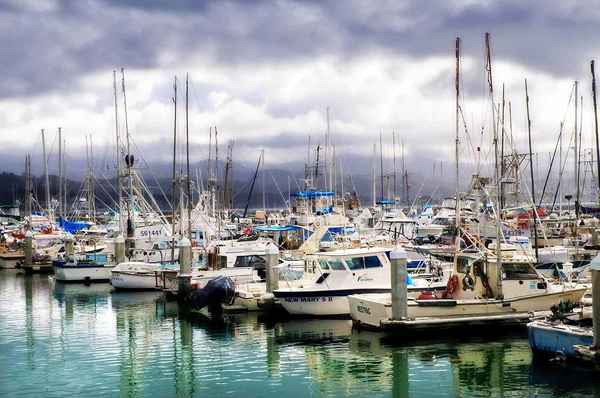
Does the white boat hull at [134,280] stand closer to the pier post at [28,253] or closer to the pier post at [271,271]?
the pier post at [271,271]

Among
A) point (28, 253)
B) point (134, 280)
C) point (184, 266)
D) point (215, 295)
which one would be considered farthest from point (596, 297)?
point (28, 253)

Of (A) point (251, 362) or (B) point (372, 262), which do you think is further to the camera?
(B) point (372, 262)

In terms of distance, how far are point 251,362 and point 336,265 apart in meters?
7.90

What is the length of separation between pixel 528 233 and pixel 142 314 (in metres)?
28.8

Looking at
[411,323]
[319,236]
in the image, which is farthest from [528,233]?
[411,323]

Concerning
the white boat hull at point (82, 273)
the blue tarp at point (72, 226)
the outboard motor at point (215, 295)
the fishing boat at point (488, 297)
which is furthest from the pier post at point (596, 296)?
the blue tarp at point (72, 226)

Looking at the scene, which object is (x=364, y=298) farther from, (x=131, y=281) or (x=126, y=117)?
(x=126, y=117)

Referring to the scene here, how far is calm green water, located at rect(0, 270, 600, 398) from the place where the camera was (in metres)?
20.4

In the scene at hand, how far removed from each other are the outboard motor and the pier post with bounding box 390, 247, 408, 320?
975 centimetres

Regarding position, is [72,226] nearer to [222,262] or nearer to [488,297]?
[222,262]

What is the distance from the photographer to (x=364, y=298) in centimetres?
2745

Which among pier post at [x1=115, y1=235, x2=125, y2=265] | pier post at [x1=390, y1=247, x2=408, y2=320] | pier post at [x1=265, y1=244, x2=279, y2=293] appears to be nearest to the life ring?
pier post at [x1=390, y1=247, x2=408, y2=320]

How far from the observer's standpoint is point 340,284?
99.5ft

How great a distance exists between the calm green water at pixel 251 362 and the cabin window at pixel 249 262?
25.3 feet
